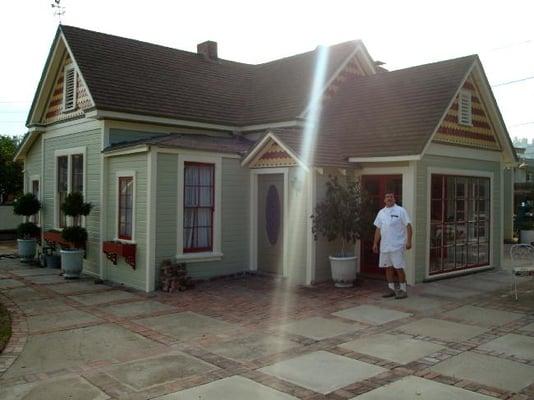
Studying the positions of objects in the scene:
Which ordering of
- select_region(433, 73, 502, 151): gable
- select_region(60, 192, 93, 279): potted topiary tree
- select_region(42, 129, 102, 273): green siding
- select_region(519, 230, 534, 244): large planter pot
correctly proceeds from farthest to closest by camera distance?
select_region(519, 230, 534, 244): large planter pot
select_region(42, 129, 102, 273): green siding
select_region(60, 192, 93, 279): potted topiary tree
select_region(433, 73, 502, 151): gable

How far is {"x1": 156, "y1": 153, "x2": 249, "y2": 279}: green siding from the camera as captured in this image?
440 inches

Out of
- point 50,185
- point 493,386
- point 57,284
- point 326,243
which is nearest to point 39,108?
Result: point 50,185

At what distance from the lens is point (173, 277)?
1096cm

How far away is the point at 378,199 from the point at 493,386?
6.89m

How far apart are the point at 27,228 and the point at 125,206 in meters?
5.77

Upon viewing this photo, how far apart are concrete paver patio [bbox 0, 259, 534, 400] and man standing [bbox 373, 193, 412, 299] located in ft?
1.70

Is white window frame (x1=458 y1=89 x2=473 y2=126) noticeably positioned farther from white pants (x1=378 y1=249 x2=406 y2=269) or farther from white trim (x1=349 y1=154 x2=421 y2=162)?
white pants (x1=378 y1=249 x2=406 y2=269)

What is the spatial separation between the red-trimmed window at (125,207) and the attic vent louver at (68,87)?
3823 mm

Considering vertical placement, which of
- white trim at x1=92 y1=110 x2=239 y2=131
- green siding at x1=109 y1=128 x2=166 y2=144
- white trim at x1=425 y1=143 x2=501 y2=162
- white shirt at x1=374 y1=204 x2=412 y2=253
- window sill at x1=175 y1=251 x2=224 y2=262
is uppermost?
white trim at x1=92 y1=110 x2=239 y2=131

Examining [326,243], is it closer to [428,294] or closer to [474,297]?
[428,294]

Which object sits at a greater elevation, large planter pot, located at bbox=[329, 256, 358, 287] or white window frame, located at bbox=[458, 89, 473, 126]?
white window frame, located at bbox=[458, 89, 473, 126]

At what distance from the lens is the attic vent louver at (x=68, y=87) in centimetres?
1460

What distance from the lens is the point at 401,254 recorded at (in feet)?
32.7

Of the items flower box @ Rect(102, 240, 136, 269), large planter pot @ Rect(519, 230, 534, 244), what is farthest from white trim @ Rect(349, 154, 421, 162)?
large planter pot @ Rect(519, 230, 534, 244)
